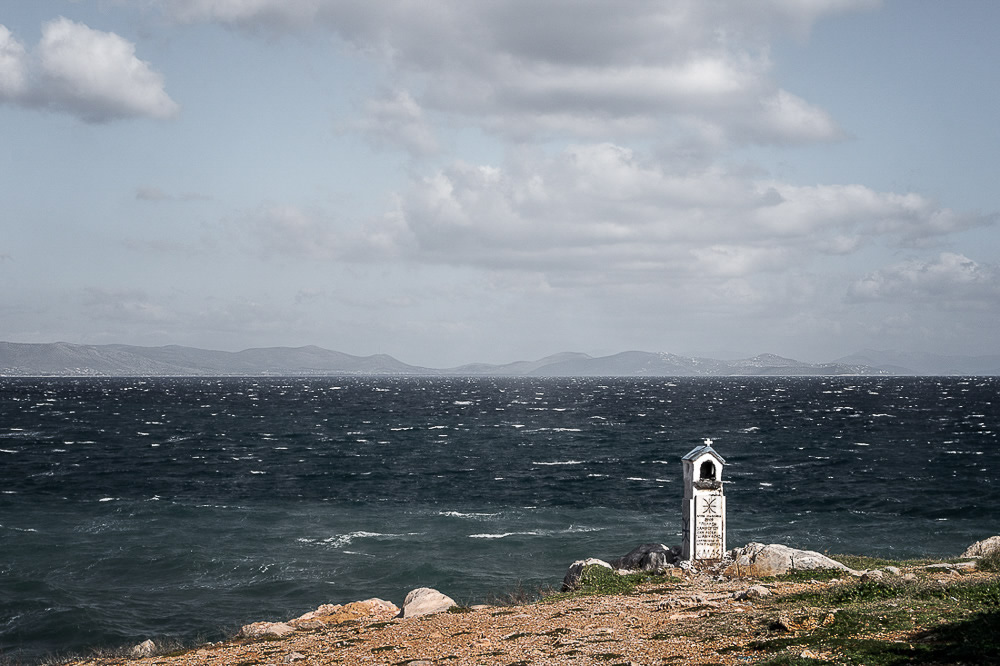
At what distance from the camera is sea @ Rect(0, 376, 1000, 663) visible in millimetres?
29359

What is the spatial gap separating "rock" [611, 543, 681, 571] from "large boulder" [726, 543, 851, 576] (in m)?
1.87

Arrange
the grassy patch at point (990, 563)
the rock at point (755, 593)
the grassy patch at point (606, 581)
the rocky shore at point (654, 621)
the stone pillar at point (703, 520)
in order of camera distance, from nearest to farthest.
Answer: the rocky shore at point (654, 621) < the rock at point (755, 593) < the grassy patch at point (990, 563) < the grassy patch at point (606, 581) < the stone pillar at point (703, 520)

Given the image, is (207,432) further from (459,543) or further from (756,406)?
(756,406)

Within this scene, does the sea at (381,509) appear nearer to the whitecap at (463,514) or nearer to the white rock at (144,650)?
the whitecap at (463,514)

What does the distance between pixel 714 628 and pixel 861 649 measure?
11.0 feet

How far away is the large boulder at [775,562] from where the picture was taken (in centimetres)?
2036

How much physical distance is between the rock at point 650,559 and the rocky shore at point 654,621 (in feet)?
0.22

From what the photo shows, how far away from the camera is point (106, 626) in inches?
1021

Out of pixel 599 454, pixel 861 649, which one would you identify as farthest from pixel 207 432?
pixel 861 649

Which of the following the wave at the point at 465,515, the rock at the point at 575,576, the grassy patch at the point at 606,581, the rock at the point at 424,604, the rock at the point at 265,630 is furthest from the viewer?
the wave at the point at 465,515

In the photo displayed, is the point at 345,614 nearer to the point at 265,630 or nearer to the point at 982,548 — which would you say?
the point at 265,630

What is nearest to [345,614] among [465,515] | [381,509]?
[465,515]

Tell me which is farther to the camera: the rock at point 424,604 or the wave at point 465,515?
the wave at point 465,515

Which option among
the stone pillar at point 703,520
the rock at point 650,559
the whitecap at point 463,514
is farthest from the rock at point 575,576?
the whitecap at point 463,514
